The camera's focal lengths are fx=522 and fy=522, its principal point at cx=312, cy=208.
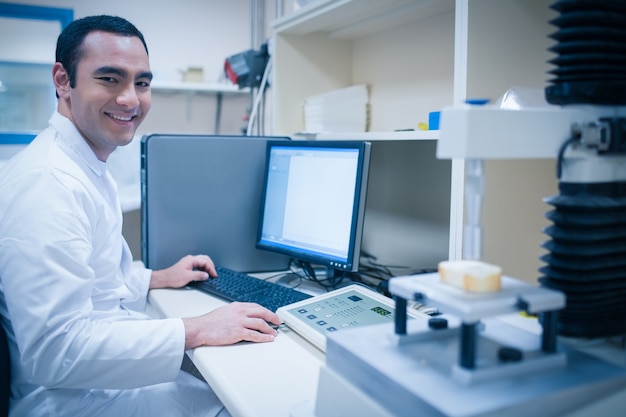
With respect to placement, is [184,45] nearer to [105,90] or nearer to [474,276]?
[105,90]

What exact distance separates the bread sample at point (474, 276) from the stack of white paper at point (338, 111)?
1116mm

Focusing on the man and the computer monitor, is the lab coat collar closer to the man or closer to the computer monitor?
the man

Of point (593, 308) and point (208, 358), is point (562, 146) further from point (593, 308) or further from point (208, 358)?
point (208, 358)

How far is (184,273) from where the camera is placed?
139cm

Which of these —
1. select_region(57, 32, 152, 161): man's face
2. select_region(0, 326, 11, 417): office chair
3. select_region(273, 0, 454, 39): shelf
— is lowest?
select_region(0, 326, 11, 417): office chair

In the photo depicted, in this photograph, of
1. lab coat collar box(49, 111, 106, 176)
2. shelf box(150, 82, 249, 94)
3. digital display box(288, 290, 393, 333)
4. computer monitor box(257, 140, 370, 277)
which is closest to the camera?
digital display box(288, 290, 393, 333)

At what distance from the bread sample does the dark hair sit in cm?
98

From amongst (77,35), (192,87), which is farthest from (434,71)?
(192,87)

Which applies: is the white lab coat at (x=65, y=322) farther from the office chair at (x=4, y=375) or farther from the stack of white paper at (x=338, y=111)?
the stack of white paper at (x=338, y=111)

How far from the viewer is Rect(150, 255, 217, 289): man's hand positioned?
1.38 m

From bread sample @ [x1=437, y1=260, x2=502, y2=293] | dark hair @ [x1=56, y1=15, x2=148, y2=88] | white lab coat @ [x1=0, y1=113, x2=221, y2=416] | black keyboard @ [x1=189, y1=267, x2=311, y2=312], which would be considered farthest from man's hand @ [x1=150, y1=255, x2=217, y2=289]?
bread sample @ [x1=437, y1=260, x2=502, y2=293]

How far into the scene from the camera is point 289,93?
1.79 meters

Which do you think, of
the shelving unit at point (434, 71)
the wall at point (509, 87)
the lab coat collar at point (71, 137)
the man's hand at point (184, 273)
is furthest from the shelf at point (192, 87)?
the wall at point (509, 87)

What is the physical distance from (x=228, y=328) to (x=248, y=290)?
12.0 inches
